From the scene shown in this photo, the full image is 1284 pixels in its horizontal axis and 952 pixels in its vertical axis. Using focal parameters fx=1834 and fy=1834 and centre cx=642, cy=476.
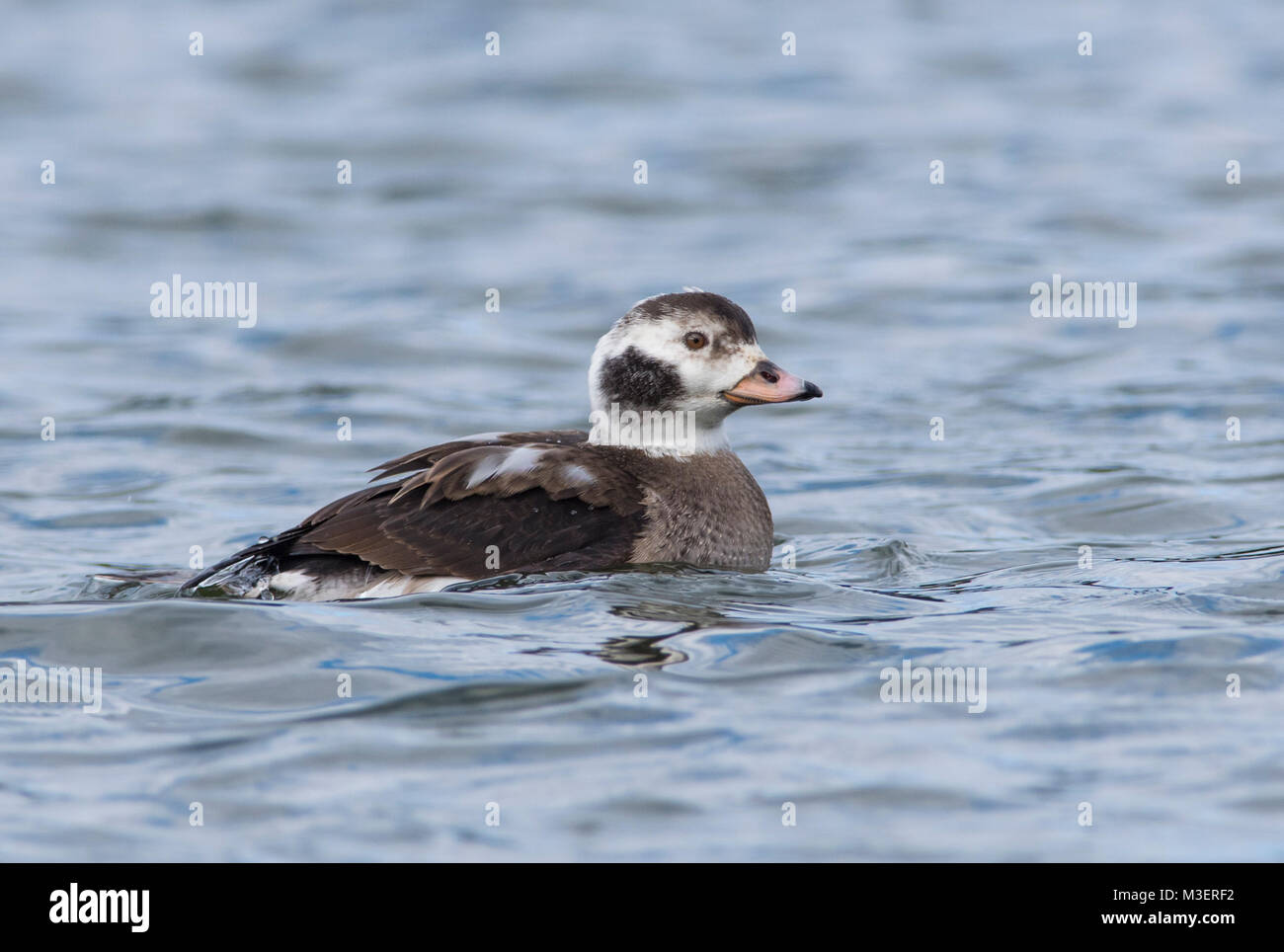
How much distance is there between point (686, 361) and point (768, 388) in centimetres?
41

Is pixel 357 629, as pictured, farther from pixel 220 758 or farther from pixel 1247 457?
pixel 1247 457

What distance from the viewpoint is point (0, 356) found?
14.9 metres

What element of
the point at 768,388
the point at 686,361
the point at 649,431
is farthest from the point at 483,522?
the point at 768,388

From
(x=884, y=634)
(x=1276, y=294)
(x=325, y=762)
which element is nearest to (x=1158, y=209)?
(x=1276, y=294)

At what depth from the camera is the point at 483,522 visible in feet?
26.3

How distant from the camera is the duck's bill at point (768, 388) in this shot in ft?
28.0

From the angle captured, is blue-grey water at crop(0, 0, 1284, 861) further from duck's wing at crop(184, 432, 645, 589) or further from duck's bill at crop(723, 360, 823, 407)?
duck's bill at crop(723, 360, 823, 407)

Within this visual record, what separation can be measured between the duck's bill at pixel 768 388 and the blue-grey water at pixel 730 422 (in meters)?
0.87

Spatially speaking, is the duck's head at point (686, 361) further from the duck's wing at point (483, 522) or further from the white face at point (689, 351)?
the duck's wing at point (483, 522)

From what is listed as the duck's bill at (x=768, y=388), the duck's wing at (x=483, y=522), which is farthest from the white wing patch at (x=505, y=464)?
the duck's bill at (x=768, y=388)

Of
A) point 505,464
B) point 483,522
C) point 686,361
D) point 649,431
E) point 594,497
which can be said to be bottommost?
point 483,522

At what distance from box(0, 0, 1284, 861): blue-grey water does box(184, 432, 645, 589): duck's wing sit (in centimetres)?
22

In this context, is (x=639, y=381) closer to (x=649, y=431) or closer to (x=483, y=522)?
(x=649, y=431)

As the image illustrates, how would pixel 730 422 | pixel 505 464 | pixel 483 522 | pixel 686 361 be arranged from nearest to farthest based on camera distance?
pixel 483 522 < pixel 505 464 < pixel 686 361 < pixel 730 422
